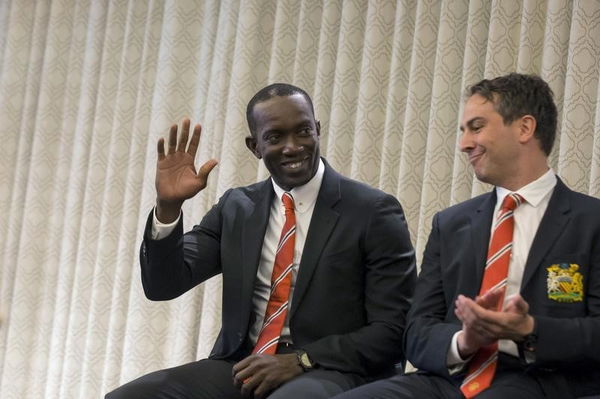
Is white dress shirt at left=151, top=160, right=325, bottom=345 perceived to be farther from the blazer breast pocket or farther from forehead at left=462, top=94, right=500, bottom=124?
the blazer breast pocket

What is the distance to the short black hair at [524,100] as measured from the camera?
2.77 m

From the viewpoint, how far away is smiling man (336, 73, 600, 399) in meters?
2.43

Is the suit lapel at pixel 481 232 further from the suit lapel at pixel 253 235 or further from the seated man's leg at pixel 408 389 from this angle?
the suit lapel at pixel 253 235

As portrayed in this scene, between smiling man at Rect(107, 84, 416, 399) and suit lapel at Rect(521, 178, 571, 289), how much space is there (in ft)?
1.70

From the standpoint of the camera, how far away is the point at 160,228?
2.95 meters

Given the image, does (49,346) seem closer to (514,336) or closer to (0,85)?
(0,85)

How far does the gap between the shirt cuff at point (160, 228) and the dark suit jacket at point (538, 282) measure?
0.79 meters

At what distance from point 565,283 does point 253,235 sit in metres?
1.04

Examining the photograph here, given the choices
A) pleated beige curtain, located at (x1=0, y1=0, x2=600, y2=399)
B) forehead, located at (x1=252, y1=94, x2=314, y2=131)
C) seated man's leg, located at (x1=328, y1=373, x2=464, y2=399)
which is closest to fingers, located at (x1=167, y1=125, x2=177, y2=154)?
forehead, located at (x1=252, y1=94, x2=314, y2=131)

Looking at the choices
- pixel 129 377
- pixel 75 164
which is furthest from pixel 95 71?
pixel 129 377

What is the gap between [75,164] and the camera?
16.4ft

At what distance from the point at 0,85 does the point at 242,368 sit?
2969 mm

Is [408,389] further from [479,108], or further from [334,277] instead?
[479,108]

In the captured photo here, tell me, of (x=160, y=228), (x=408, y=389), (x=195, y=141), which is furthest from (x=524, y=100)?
(x=160, y=228)
